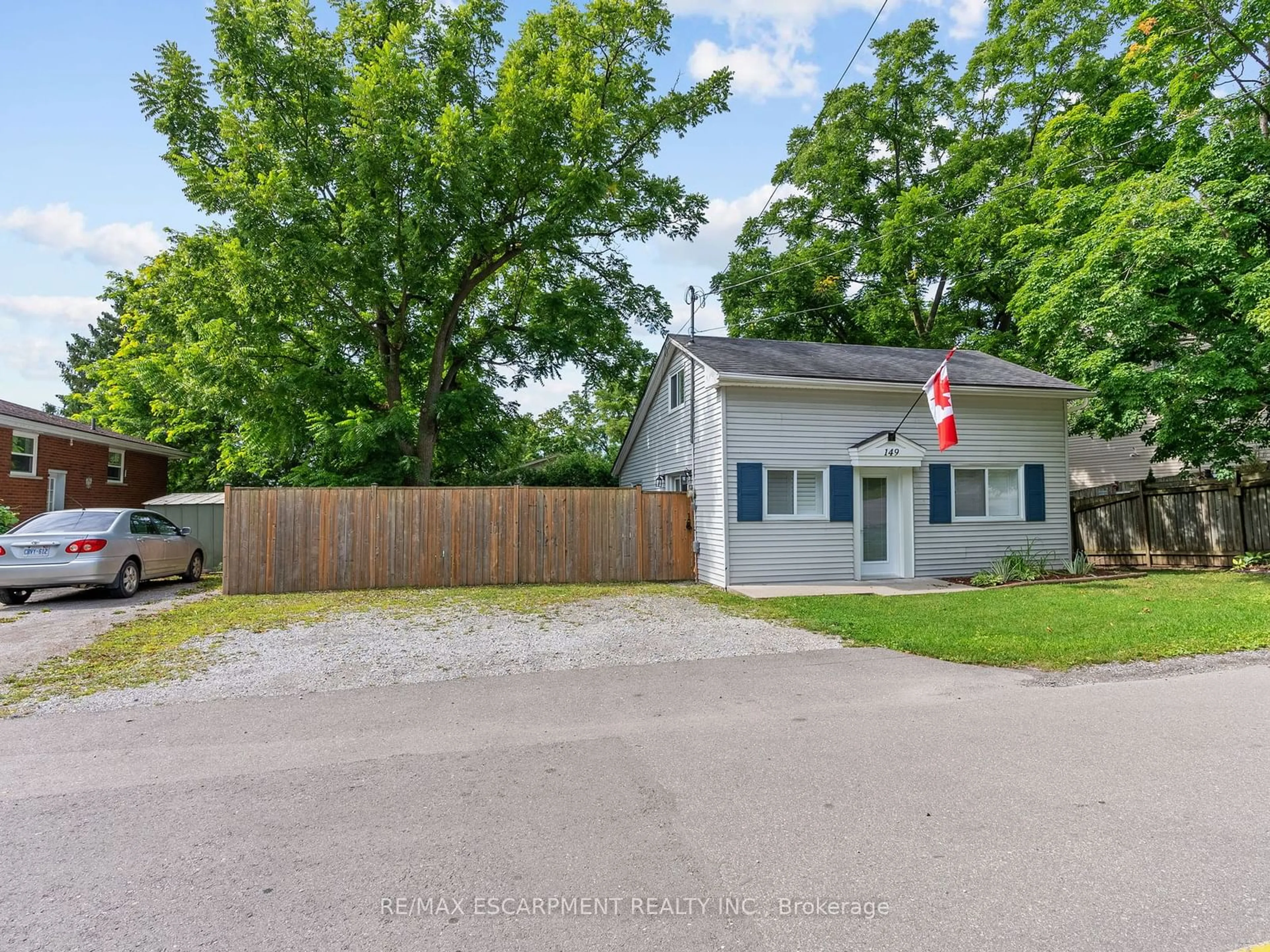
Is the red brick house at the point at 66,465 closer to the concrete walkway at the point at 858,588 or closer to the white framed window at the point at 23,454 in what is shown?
the white framed window at the point at 23,454

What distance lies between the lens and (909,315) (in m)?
26.3

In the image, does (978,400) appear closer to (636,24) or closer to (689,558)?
(689,558)

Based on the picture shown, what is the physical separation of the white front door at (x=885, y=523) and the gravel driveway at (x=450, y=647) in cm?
492

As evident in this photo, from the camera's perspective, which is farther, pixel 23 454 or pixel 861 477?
pixel 23 454

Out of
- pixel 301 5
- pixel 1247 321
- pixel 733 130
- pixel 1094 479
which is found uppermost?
pixel 301 5

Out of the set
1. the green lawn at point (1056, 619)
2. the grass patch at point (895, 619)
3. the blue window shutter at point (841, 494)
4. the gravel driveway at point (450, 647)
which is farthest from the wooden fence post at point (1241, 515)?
the gravel driveway at point (450, 647)

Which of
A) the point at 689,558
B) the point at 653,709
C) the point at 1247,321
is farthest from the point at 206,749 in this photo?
the point at 1247,321

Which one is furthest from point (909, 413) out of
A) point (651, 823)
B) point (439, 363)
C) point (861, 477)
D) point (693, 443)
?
point (439, 363)

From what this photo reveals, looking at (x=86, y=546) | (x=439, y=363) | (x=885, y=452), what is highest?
(x=439, y=363)

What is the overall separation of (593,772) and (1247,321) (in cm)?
1479

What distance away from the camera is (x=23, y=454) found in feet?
56.9

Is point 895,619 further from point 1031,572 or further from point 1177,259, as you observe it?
point 1177,259

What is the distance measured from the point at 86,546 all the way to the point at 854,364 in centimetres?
1430

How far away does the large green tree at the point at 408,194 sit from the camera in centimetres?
1597
